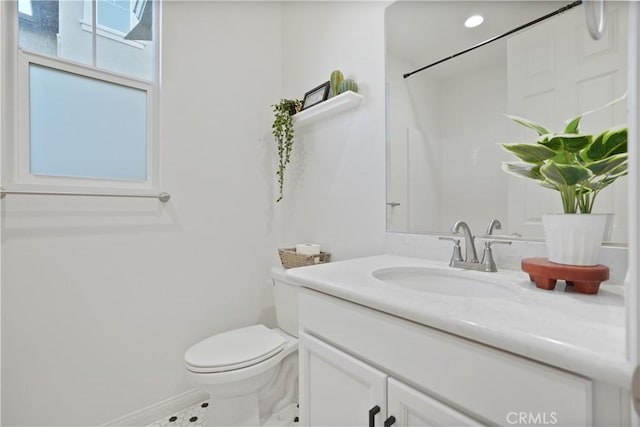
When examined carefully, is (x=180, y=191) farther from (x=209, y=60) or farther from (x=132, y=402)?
(x=132, y=402)

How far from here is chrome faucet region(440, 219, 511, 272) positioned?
36.8 inches

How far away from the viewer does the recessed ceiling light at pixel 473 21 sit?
1050 millimetres

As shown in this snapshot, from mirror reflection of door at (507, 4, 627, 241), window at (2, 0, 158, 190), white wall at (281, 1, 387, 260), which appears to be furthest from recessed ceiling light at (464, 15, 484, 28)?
window at (2, 0, 158, 190)

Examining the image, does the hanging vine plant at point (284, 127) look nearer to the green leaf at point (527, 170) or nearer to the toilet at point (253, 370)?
the toilet at point (253, 370)

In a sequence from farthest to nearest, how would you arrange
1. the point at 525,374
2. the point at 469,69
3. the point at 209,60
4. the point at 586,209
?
the point at 209,60 → the point at 469,69 → the point at 586,209 → the point at 525,374

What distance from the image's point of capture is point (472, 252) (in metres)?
0.98

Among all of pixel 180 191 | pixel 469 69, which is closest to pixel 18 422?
pixel 180 191

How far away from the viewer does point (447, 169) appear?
1.15 m

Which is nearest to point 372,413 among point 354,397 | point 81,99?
point 354,397

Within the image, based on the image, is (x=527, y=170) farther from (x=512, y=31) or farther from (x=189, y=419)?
(x=189, y=419)

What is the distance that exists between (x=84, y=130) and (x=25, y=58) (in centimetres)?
32

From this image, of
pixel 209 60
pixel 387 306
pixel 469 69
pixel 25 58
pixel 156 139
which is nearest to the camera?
pixel 387 306

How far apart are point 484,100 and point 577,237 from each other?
0.59 metres

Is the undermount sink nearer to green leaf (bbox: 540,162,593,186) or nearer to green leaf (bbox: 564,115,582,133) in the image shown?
green leaf (bbox: 540,162,593,186)
